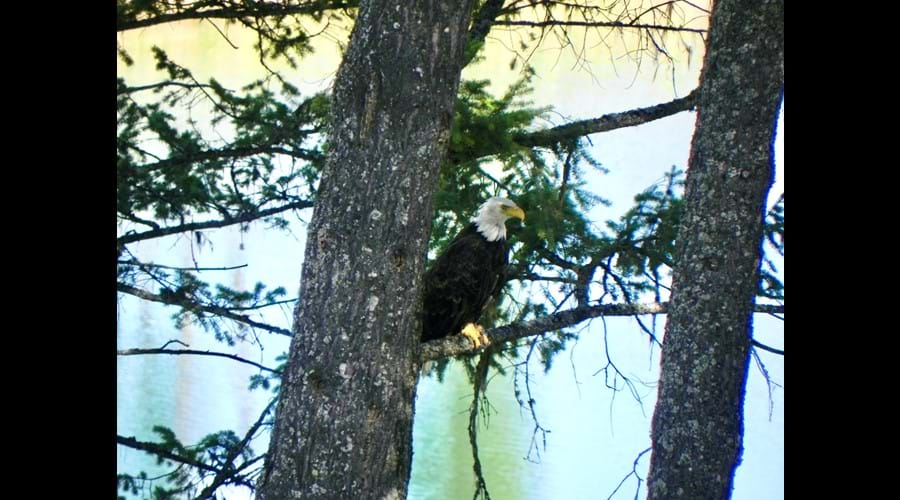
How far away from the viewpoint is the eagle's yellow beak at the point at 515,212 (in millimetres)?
4781

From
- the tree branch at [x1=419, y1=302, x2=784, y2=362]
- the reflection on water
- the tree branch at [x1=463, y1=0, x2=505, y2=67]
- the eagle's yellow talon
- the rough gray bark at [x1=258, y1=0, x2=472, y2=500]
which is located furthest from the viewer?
the reflection on water

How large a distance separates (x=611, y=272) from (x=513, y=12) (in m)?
1.71

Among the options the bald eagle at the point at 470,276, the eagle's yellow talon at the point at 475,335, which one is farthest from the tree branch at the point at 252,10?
the eagle's yellow talon at the point at 475,335

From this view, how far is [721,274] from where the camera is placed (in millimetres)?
3314

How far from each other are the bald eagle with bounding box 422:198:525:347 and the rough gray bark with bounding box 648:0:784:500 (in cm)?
152

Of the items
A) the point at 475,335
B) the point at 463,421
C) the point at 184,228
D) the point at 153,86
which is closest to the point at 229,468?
the point at 184,228

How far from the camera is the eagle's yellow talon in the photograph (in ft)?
13.5

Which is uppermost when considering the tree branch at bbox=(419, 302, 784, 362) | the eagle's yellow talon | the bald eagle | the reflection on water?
the bald eagle

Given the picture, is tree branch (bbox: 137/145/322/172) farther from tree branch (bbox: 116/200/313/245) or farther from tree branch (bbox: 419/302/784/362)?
tree branch (bbox: 419/302/784/362)

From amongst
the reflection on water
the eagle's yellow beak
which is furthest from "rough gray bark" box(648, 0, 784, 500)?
the reflection on water
